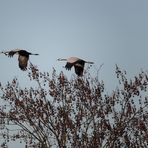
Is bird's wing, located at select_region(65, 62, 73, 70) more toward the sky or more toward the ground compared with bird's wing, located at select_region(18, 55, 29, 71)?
more toward the ground

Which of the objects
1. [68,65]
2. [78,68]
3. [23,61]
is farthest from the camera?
[23,61]

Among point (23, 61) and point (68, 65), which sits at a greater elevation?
point (23, 61)

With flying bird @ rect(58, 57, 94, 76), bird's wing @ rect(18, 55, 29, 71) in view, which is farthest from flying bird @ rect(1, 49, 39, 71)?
flying bird @ rect(58, 57, 94, 76)

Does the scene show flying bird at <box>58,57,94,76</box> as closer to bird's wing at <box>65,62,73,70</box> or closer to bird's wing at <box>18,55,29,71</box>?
bird's wing at <box>65,62,73,70</box>

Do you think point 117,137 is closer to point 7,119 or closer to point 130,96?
point 130,96

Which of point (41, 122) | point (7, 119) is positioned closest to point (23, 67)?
point (41, 122)

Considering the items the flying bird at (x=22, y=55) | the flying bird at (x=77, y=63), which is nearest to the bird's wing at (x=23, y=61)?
the flying bird at (x=22, y=55)

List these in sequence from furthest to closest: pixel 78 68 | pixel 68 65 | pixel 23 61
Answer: pixel 23 61
pixel 78 68
pixel 68 65

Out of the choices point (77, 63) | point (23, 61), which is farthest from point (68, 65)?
point (23, 61)

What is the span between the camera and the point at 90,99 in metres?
21.9

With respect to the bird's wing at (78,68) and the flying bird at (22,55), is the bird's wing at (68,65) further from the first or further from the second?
the flying bird at (22,55)

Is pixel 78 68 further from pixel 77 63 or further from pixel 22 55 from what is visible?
pixel 22 55

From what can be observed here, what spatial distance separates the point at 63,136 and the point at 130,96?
4.12 metres

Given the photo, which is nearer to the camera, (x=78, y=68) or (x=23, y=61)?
(x=78, y=68)
